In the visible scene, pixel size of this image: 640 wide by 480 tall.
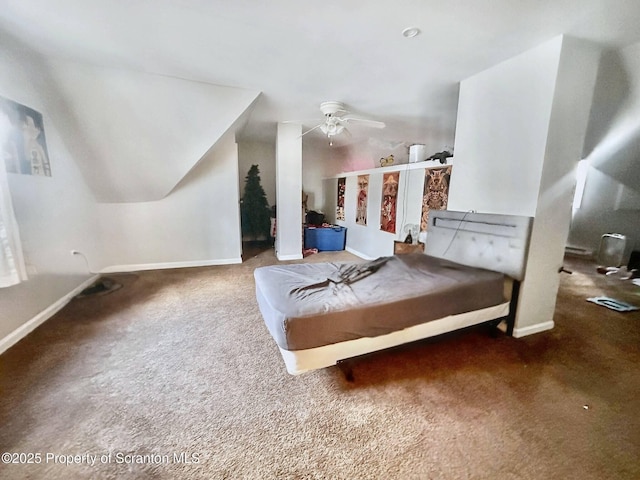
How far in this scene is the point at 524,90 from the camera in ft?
6.94

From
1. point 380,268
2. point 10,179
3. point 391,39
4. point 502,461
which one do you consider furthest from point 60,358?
point 391,39

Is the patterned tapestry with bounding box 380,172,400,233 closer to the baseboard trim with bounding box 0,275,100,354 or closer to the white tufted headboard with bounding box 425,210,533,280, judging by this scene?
the white tufted headboard with bounding box 425,210,533,280

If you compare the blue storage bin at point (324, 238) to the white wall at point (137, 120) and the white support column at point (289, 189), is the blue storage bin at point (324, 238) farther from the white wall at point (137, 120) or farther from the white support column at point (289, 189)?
the white wall at point (137, 120)

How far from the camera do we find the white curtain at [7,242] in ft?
Answer: 6.18

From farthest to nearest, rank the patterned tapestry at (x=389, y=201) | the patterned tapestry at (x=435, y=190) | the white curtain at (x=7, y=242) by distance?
the patterned tapestry at (x=389, y=201)
the patterned tapestry at (x=435, y=190)
the white curtain at (x=7, y=242)

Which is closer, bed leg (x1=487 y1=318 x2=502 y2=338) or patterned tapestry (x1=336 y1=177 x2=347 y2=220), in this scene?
bed leg (x1=487 y1=318 x2=502 y2=338)

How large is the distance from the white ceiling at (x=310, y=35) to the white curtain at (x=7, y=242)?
118cm

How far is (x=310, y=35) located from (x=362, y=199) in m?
3.51

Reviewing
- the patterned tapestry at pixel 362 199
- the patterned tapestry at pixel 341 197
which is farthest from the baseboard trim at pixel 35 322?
the patterned tapestry at pixel 341 197

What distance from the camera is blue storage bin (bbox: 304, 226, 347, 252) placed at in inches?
220

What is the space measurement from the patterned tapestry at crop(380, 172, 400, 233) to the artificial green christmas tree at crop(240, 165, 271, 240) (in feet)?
8.62

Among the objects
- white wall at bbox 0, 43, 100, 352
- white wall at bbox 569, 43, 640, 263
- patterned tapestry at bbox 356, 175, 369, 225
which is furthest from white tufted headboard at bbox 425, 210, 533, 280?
white wall at bbox 0, 43, 100, 352

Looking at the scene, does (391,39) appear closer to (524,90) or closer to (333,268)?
(524,90)

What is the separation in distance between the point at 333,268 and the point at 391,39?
6.20 ft
